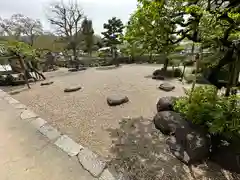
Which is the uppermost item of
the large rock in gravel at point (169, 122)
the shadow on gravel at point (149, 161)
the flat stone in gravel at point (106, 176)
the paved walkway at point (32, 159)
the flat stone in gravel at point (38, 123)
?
the large rock in gravel at point (169, 122)

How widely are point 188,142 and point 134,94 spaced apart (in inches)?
119

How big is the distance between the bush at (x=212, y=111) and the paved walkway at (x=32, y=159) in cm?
214

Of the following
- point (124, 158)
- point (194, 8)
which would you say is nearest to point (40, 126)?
point (124, 158)

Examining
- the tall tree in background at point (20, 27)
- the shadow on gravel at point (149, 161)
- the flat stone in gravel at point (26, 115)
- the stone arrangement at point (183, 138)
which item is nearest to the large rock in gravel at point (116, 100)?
the shadow on gravel at point (149, 161)

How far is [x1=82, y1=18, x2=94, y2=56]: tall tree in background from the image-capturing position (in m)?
20.8

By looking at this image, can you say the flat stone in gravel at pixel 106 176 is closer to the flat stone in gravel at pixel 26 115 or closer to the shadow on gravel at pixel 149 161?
the shadow on gravel at pixel 149 161

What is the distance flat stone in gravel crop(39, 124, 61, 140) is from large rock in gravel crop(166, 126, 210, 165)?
2.13 m

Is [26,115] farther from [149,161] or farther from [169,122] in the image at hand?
[169,122]

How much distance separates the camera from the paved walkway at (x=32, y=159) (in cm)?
243

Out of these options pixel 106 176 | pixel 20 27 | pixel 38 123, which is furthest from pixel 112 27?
pixel 106 176

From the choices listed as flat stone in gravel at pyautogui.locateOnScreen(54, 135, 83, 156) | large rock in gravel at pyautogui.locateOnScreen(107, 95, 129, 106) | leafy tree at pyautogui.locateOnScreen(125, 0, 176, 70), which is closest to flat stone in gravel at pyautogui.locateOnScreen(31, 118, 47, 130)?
flat stone in gravel at pyautogui.locateOnScreen(54, 135, 83, 156)

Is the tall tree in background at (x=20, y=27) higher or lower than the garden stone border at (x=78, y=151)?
higher

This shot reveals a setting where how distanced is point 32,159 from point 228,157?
118 inches

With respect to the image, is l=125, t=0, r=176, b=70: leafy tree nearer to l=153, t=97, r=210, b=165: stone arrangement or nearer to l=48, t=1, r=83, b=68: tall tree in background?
l=153, t=97, r=210, b=165: stone arrangement
